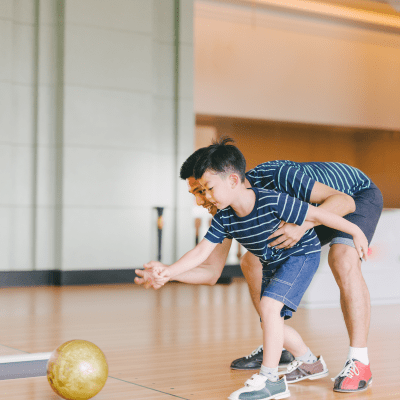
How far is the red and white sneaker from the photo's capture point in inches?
101

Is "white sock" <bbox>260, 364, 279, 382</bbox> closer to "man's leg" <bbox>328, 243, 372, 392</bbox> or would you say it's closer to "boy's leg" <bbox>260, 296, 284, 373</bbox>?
"boy's leg" <bbox>260, 296, 284, 373</bbox>

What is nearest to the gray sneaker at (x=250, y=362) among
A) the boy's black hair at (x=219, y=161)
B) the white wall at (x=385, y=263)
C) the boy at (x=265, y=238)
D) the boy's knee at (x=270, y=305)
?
the boy at (x=265, y=238)

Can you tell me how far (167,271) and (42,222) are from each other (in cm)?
596

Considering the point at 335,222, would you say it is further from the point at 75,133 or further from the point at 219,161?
the point at 75,133

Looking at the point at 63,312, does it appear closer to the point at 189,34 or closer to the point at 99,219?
the point at 99,219

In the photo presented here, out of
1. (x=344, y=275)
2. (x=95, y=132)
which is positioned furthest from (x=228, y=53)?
(x=344, y=275)

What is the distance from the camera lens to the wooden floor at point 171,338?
2.61 metres

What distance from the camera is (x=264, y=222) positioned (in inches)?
96.1

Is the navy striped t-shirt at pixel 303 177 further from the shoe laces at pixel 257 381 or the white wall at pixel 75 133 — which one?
the white wall at pixel 75 133

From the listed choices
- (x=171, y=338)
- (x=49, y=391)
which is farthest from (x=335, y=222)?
(x=171, y=338)

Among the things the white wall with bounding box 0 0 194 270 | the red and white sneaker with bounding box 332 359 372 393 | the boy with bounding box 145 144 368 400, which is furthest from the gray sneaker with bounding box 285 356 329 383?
the white wall with bounding box 0 0 194 270

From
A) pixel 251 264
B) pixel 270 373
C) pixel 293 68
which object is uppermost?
pixel 293 68

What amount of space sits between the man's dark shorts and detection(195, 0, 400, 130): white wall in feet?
26.0

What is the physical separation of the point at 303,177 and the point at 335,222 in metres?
0.24
